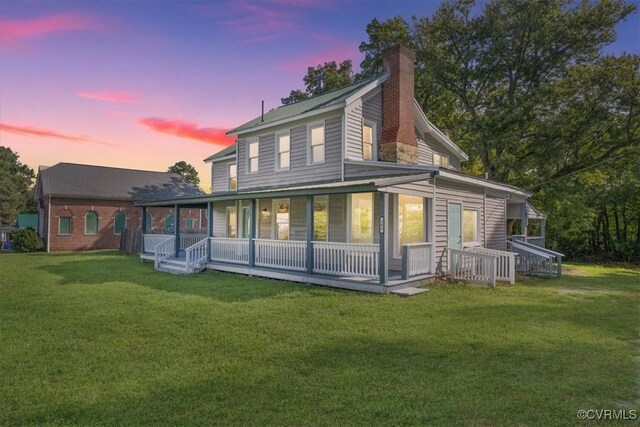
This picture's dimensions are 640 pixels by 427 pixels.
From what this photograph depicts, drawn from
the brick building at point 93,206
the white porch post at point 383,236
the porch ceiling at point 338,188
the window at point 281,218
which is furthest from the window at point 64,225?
the white porch post at point 383,236

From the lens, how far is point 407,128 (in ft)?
46.3

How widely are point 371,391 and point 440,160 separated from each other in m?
15.6

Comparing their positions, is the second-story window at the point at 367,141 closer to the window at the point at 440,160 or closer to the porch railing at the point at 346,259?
the porch railing at the point at 346,259

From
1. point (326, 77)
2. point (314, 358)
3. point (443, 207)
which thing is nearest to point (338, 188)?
point (443, 207)

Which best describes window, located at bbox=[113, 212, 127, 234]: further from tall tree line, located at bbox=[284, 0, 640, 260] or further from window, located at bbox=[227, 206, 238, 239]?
tall tree line, located at bbox=[284, 0, 640, 260]

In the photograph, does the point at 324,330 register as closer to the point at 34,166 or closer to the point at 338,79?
the point at 338,79

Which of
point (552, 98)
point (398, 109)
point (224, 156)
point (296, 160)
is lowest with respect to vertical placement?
point (296, 160)

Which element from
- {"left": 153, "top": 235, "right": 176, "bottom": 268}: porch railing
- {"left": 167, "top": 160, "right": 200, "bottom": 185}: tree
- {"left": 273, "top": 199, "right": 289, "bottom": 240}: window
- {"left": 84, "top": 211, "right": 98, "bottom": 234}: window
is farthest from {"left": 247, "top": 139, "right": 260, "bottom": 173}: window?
{"left": 167, "top": 160, "right": 200, "bottom": 185}: tree

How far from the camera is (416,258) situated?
11.1 m

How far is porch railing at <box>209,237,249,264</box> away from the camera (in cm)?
1380

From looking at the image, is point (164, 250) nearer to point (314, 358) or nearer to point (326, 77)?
point (314, 358)

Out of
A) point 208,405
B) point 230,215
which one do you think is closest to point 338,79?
point 230,215

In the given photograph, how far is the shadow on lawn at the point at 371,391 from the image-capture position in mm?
3482

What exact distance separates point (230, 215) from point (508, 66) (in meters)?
18.5
